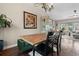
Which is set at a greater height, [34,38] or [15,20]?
[15,20]

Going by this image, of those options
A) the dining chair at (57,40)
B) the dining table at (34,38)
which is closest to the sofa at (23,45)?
the dining table at (34,38)

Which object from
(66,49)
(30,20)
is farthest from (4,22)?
(66,49)

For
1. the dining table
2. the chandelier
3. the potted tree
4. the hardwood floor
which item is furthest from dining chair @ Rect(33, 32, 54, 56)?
the potted tree

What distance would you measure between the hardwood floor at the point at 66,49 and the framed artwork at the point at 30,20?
1.37 ft

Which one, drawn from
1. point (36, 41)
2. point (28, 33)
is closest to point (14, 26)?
point (28, 33)

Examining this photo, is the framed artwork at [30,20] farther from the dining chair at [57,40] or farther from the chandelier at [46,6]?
the dining chair at [57,40]

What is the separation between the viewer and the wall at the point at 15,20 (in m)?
1.69

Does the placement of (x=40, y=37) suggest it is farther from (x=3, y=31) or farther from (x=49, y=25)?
(x=3, y=31)

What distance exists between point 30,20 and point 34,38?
0.31 metres

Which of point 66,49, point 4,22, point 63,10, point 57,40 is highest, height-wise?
point 63,10

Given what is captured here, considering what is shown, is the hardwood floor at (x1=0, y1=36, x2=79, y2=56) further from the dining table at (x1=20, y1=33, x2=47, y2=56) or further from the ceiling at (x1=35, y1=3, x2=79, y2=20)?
the ceiling at (x1=35, y1=3, x2=79, y2=20)

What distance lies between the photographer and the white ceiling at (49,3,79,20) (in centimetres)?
171

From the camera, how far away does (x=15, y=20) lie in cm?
172

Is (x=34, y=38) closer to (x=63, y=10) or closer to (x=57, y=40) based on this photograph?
(x=57, y=40)
